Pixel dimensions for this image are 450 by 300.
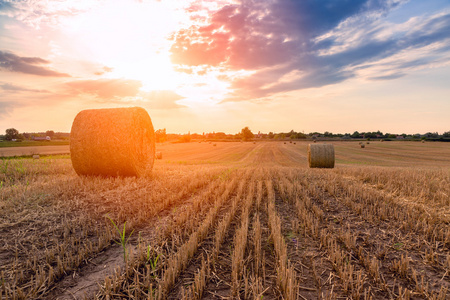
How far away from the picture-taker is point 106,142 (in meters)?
8.77

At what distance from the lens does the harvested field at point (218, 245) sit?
2.99 metres

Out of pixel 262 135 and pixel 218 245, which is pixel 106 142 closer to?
pixel 218 245

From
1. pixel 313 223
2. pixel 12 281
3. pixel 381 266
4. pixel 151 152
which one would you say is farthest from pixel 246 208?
pixel 151 152

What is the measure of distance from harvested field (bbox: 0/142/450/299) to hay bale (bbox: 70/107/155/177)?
1.33 m

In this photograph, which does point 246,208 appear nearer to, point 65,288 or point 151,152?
point 65,288

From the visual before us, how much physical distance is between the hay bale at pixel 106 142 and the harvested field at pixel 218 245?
52.5 inches

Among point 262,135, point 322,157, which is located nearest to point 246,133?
point 262,135

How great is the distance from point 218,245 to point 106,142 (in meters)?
6.76

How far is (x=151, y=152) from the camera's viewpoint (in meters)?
10.7

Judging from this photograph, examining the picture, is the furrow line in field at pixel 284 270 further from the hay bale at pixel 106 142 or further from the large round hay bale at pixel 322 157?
the large round hay bale at pixel 322 157

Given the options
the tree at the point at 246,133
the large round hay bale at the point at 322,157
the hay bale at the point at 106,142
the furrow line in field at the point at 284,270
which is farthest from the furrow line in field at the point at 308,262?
the tree at the point at 246,133

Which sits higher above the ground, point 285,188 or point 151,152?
point 151,152

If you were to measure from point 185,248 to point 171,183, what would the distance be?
4960 millimetres

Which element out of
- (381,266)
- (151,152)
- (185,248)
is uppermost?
(151,152)
